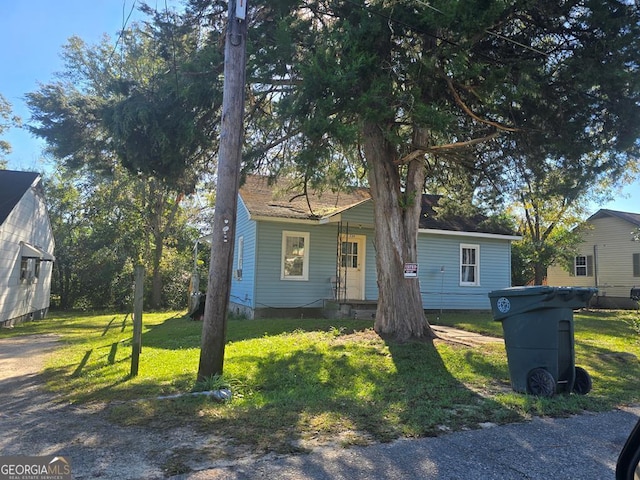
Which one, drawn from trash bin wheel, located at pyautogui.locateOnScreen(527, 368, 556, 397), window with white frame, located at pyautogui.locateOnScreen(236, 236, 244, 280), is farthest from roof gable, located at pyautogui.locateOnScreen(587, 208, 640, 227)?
trash bin wheel, located at pyautogui.locateOnScreen(527, 368, 556, 397)

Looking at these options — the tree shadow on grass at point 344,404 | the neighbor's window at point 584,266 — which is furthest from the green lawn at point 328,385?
the neighbor's window at point 584,266

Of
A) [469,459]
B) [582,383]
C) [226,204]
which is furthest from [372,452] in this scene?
[582,383]

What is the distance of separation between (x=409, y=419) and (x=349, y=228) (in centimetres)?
1120

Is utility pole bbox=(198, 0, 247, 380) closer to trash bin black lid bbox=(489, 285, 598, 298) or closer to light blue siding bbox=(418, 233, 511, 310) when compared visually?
trash bin black lid bbox=(489, 285, 598, 298)

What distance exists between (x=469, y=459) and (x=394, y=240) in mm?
6072

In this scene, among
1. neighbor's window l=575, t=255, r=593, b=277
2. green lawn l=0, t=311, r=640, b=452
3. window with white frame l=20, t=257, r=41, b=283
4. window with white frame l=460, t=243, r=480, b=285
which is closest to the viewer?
green lawn l=0, t=311, r=640, b=452

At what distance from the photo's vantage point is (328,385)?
6.18 m

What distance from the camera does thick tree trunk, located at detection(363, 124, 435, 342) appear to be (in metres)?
9.49

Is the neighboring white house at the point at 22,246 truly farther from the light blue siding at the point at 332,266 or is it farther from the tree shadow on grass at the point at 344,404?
the tree shadow on grass at the point at 344,404

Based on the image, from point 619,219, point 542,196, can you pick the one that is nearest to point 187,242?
point 542,196

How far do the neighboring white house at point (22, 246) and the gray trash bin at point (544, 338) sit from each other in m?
14.5

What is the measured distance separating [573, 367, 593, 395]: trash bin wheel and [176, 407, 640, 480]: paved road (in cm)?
140

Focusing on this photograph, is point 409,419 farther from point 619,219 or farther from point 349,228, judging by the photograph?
point 619,219

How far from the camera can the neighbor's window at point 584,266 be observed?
26.2 meters
